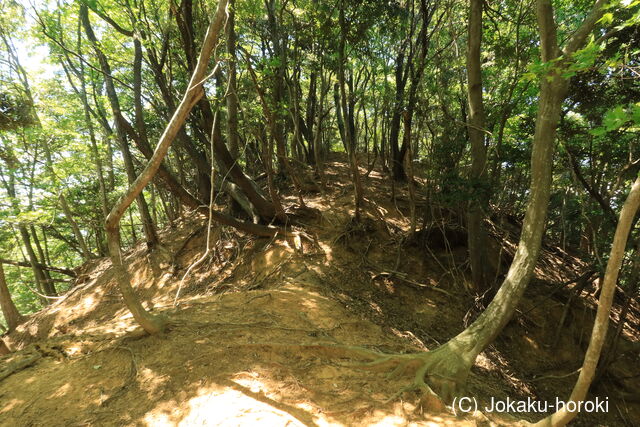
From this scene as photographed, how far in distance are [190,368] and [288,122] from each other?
11.1 meters

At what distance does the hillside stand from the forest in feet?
0.12

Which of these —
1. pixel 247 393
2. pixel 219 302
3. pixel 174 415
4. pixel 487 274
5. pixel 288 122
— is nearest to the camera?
pixel 174 415

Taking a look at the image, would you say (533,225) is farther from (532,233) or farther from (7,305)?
(7,305)

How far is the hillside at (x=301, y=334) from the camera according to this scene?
3209 millimetres

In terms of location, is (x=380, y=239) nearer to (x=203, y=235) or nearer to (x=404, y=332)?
(x=404, y=332)

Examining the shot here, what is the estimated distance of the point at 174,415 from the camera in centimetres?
296

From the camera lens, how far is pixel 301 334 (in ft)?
15.3

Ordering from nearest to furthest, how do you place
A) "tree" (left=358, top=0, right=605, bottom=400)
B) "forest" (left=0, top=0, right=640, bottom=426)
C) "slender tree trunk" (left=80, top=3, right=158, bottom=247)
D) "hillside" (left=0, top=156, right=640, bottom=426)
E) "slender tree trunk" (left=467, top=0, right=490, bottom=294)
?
"hillside" (left=0, top=156, right=640, bottom=426) → "forest" (left=0, top=0, right=640, bottom=426) → "tree" (left=358, top=0, right=605, bottom=400) → "slender tree trunk" (left=467, top=0, right=490, bottom=294) → "slender tree trunk" (left=80, top=3, right=158, bottom=247)

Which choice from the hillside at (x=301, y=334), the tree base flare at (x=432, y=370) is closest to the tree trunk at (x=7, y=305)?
the hillside at (x=301, y=334)

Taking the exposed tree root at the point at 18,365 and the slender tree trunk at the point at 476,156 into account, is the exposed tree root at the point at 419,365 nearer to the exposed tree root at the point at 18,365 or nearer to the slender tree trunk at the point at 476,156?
the exposed tree root at the point at 18,365

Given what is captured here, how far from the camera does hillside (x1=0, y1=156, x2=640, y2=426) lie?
3209mm

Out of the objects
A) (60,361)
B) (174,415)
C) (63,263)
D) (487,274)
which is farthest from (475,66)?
(63,263)

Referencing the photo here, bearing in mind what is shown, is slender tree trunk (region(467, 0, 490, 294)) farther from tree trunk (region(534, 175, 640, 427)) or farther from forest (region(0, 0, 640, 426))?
tree trunk (region(534, 175, 640, 427))

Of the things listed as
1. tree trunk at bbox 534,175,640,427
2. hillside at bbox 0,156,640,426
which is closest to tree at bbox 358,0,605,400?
hillside at bbox 0,156,640,426
